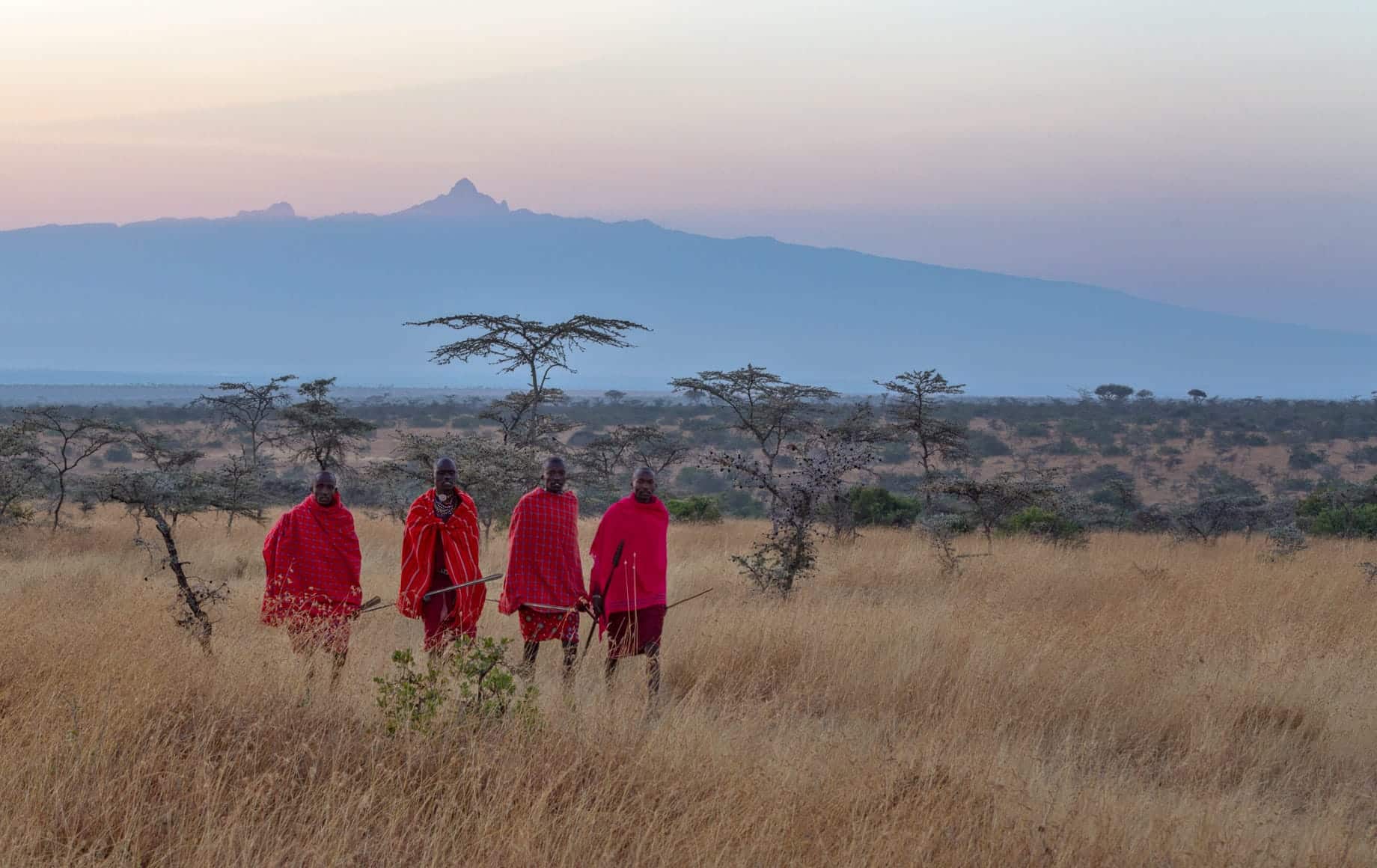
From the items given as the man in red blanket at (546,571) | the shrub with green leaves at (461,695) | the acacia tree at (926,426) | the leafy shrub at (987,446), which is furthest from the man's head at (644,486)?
the leafy shrub at (987,446)

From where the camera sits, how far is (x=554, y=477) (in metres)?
6.43

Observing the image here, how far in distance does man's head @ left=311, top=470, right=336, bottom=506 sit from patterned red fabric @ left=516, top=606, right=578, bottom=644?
1377 millimetres

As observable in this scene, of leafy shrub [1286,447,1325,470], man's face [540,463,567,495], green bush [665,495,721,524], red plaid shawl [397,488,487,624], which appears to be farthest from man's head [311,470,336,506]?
leafy shrub [1286,447,1325,470]

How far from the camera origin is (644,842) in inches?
150

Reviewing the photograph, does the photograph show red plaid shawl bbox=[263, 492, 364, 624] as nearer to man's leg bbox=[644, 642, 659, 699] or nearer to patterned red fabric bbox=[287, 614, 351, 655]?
patterned red fabric bbox=[287, 614, 351, 655]

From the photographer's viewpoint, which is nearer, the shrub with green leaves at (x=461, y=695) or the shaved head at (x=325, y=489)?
the shrub with green leaves at (x=461, y=695)

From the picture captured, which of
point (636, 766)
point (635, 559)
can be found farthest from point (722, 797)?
point (635, 559)

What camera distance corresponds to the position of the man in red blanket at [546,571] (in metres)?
6.39

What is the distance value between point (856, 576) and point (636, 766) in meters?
7.57

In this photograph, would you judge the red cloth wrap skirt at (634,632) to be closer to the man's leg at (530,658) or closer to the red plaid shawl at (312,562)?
the man's leg at (530,658)

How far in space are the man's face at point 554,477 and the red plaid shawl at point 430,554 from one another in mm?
528

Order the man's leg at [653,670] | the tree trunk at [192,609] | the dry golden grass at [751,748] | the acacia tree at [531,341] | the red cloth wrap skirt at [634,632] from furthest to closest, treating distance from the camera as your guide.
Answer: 1. the acacia tree at [531,341]
2. the red cloth wrap skirt at [634,632]
3. the man's leg at [653,670]
4. the tree trunk at [192,609]
5. the dry golden grass at [751,748]

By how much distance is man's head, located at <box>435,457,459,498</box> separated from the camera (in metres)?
6.41

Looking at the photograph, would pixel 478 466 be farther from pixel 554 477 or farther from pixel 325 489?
pixel 554 477
